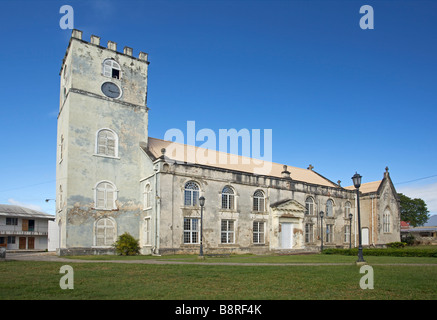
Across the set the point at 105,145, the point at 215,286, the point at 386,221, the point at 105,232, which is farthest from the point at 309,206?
the point at 215,286

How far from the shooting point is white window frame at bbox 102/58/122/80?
30.5m

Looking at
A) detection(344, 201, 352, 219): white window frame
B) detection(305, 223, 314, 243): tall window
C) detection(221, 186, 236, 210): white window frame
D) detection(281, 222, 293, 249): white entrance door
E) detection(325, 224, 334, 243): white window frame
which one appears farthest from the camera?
detection(344, 201, 352, 219): white window frame

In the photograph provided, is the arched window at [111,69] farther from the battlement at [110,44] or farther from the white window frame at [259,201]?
the white window frame at [259,201]

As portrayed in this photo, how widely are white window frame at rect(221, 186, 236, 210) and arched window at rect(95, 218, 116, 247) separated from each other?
9.89 m

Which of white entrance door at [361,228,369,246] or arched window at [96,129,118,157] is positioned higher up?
arched window at [96,129,118,157]

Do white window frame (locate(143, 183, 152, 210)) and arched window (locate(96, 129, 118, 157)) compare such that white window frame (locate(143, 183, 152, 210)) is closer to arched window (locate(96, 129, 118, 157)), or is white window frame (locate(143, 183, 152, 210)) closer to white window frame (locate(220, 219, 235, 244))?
arched window (locate(96, 129, 118, 157))

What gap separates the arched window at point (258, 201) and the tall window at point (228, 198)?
2790mm

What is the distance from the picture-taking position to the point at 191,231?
29.6m

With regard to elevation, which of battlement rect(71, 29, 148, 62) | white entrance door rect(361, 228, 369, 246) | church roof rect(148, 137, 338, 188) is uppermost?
battlement rect(71, 29, 148, 62)

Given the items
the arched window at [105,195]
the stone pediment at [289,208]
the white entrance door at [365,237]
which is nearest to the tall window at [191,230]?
the arched window at [105,195]

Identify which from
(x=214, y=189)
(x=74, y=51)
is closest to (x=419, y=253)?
(x=214, y=189)

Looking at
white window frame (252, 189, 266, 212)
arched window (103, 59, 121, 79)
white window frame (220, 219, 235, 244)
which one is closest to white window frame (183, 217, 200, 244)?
white window frame (220, 219, 235, 244)

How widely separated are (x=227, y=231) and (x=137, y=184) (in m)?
9.22

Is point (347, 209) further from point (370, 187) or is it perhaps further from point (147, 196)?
point (147, 196)
